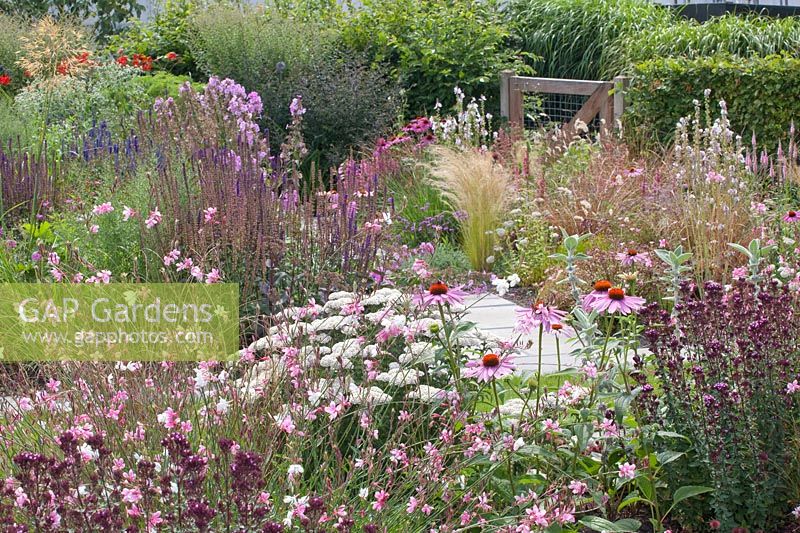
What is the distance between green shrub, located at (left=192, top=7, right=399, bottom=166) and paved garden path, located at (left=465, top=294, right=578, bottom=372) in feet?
15.1

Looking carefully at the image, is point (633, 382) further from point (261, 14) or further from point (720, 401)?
point (261, 14)

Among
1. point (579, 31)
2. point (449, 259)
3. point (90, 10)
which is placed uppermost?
point (90, 10)

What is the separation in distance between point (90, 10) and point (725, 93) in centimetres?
1374

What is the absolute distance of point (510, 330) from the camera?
18.0 feet

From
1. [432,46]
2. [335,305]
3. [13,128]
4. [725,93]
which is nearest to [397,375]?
[335,305]

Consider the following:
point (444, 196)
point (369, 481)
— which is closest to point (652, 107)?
point (444, 196)

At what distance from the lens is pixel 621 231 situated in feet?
21.2

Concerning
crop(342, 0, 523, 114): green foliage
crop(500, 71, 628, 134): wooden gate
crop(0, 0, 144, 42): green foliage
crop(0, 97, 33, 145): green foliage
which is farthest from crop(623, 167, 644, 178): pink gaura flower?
crop(0, 0, 144, 42): green foliage

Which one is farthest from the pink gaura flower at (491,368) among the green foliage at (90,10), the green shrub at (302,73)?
the green foliage at (90,10)

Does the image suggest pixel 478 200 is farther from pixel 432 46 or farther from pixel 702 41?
pixel 702 41

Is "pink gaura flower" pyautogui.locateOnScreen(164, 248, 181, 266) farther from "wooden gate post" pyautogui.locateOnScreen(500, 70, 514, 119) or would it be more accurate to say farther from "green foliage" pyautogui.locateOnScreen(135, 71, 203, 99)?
"wooden gate post" pyautogui.locateOnScreen(500, 70, 514, 119)

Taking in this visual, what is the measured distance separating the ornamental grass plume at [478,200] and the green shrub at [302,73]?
3.50m

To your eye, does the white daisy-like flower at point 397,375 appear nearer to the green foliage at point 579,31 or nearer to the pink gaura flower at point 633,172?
the pink gaura flower at point 633,172

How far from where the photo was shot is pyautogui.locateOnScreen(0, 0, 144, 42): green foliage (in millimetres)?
18391
